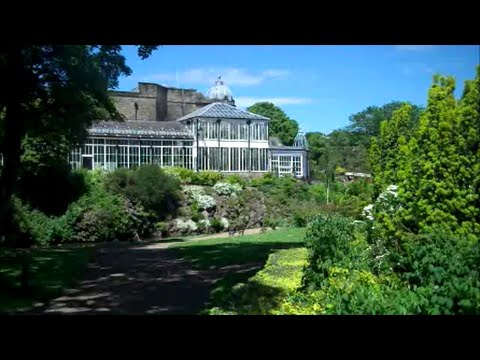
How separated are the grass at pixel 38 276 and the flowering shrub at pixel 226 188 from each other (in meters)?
3.82

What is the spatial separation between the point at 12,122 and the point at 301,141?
5.81m

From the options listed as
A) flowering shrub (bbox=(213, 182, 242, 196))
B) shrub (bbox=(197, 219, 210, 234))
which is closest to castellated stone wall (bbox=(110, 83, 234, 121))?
flowering shrub (bbox=(213, 182, 242, 196))

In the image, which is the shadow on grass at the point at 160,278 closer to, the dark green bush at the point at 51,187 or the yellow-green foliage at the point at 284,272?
the yellow-green foliage at the point at 284,272

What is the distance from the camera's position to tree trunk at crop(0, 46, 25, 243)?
7.15 m

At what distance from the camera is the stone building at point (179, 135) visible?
31.5 ft

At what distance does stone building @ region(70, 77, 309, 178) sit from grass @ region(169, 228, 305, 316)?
5.98 ft

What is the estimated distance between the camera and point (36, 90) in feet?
25.3
